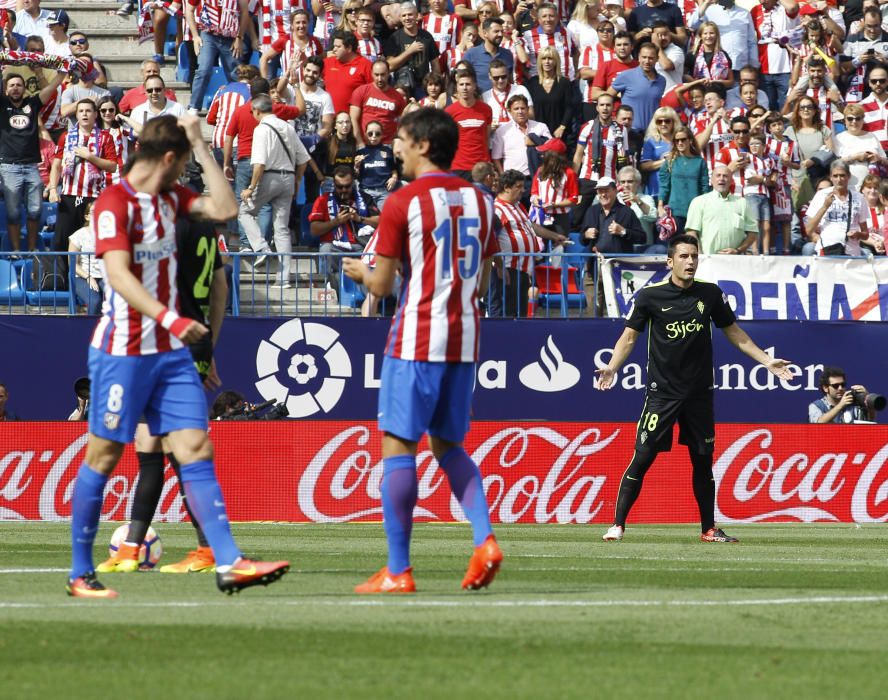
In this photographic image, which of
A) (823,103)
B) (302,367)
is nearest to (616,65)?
(823,103)

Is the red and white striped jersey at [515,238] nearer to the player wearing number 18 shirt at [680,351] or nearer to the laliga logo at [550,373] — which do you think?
the laliga logo at [550,373]

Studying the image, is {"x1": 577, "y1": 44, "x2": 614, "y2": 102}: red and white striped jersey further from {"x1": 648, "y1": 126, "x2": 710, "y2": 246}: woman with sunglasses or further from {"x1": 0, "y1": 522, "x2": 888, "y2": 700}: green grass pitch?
{"x1": 0, "y1": 522, "x2": 888, "y2": 700}: green grass pitch

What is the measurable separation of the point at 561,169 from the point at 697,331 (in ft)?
24.1

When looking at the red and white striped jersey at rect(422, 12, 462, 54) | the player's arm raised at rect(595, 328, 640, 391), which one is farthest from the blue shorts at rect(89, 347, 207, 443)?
the red and white striped jersey at rect(422, 12, 462, 54)

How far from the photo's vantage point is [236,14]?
2236 centimetres

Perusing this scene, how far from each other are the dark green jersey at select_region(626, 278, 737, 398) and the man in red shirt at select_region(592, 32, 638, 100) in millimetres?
10114

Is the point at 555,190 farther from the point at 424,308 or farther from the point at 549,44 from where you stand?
the point at 424,308

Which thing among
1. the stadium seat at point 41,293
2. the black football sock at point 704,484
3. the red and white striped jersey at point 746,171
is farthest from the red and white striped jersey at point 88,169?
the black football sock at point 704,484

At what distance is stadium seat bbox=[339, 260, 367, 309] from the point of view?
19.1 metres

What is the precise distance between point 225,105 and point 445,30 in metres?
3.77

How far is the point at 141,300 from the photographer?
7.29 metres

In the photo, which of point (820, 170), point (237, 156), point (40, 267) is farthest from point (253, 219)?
point (820, 170)

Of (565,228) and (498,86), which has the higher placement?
(498,86)

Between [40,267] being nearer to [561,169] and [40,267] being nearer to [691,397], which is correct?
[561,169]
